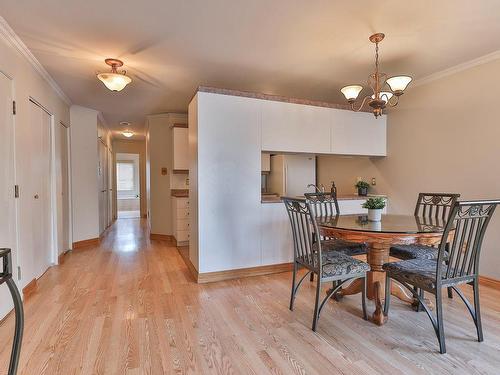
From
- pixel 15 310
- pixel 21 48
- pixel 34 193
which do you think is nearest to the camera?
pixel 15 310

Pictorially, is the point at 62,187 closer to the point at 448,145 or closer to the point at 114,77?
the point at 114,77

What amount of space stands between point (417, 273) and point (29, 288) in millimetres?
3343

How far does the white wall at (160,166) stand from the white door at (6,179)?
2.88 meters

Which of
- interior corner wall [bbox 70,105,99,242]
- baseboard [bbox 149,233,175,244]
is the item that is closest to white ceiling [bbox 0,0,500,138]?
interior corner wall [bbox 70,105,99,242]

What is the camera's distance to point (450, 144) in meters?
3.19

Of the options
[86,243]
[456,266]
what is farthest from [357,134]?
[86,243]

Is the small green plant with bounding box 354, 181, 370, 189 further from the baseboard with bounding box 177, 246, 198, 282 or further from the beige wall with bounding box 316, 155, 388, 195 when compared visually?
the baseboard with bounding box 177, 246, 198, 282

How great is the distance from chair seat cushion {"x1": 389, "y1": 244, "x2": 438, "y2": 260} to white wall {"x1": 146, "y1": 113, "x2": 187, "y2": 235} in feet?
12.7

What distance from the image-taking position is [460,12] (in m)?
2.09

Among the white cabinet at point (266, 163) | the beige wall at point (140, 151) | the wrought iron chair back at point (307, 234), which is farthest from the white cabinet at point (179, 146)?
the beige wall at point (140, 151)

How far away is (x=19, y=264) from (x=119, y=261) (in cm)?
136

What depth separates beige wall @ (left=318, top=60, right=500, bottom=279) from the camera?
9.37ft

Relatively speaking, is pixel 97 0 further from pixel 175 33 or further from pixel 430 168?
pixel 430 168

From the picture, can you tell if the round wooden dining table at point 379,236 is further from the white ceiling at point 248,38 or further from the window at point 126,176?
the window at point 126,176
